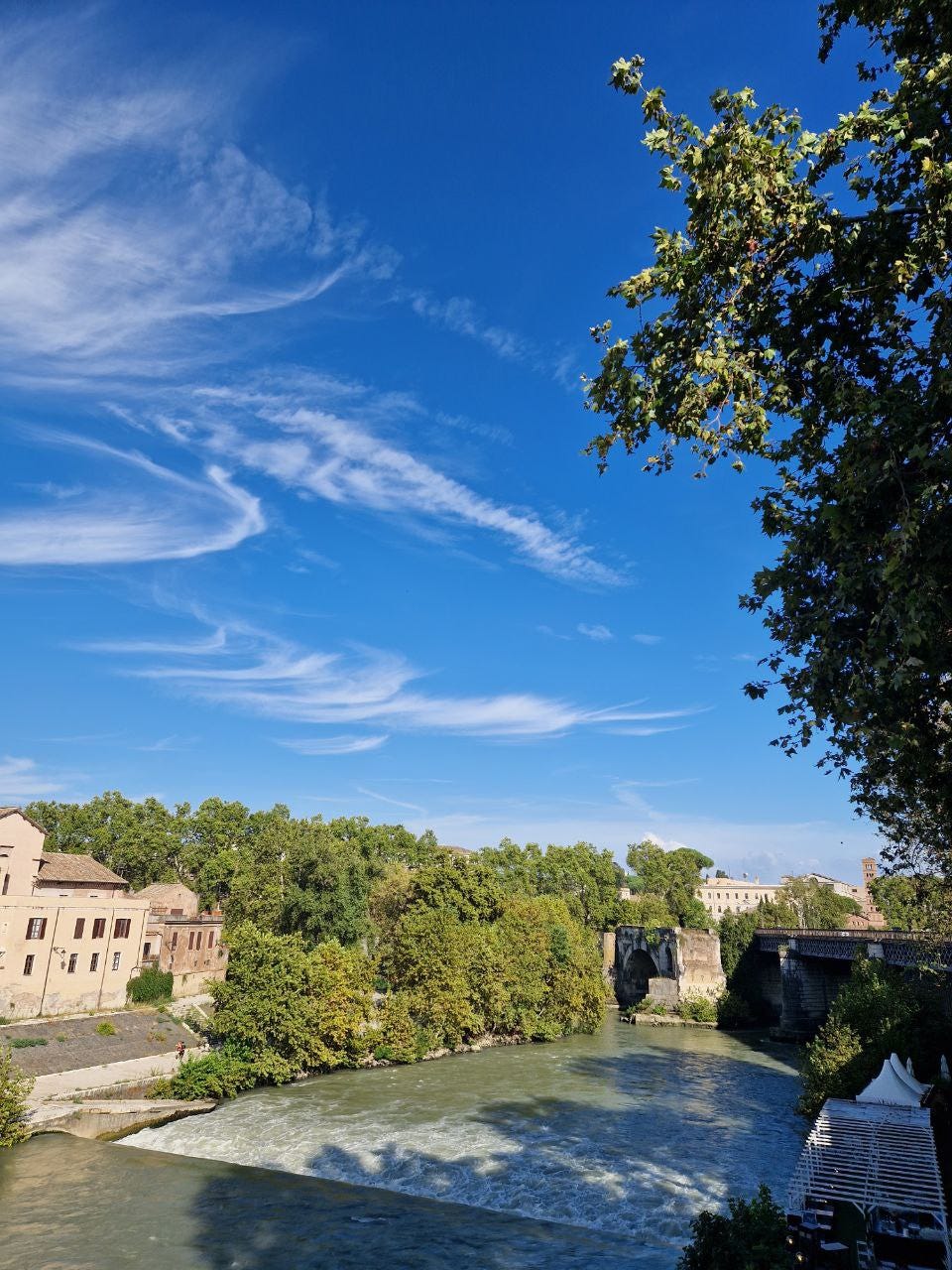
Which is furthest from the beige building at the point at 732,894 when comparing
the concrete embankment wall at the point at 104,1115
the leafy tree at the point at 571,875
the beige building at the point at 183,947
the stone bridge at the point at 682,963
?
the concrete embankment wall at the point at 104,1115

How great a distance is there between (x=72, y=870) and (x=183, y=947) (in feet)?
33.0

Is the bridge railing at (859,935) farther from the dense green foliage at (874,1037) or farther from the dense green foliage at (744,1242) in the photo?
the dense green foliage at (744,1242)

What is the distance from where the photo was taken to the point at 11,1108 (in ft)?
94.1

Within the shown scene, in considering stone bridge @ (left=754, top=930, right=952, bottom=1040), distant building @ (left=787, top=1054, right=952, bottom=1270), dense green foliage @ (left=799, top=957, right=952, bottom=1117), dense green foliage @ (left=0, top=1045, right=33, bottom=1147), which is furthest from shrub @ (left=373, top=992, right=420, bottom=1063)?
distant building @ (left=787, top=1054, right=952, bottom=1270)

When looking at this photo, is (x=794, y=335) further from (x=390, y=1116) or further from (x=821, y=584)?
(x=390, y=1116)

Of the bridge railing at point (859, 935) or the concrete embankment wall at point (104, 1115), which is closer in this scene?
the concrete embankment wall at point (104, 1115)

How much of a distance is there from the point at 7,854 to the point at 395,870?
3763 centimetres

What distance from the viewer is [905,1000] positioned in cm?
3728

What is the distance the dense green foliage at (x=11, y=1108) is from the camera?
92.7 ft

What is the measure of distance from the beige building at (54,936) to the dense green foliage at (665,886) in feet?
175

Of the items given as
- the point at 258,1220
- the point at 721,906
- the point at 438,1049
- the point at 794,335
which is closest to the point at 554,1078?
the point at 438,1049

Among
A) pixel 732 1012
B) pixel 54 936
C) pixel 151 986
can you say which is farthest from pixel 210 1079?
pixel 732 1012

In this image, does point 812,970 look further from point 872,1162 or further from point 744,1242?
point 744,1242

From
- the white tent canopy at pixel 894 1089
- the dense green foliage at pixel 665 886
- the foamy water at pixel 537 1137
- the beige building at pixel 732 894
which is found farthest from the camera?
the beige building at pixel 732 894
